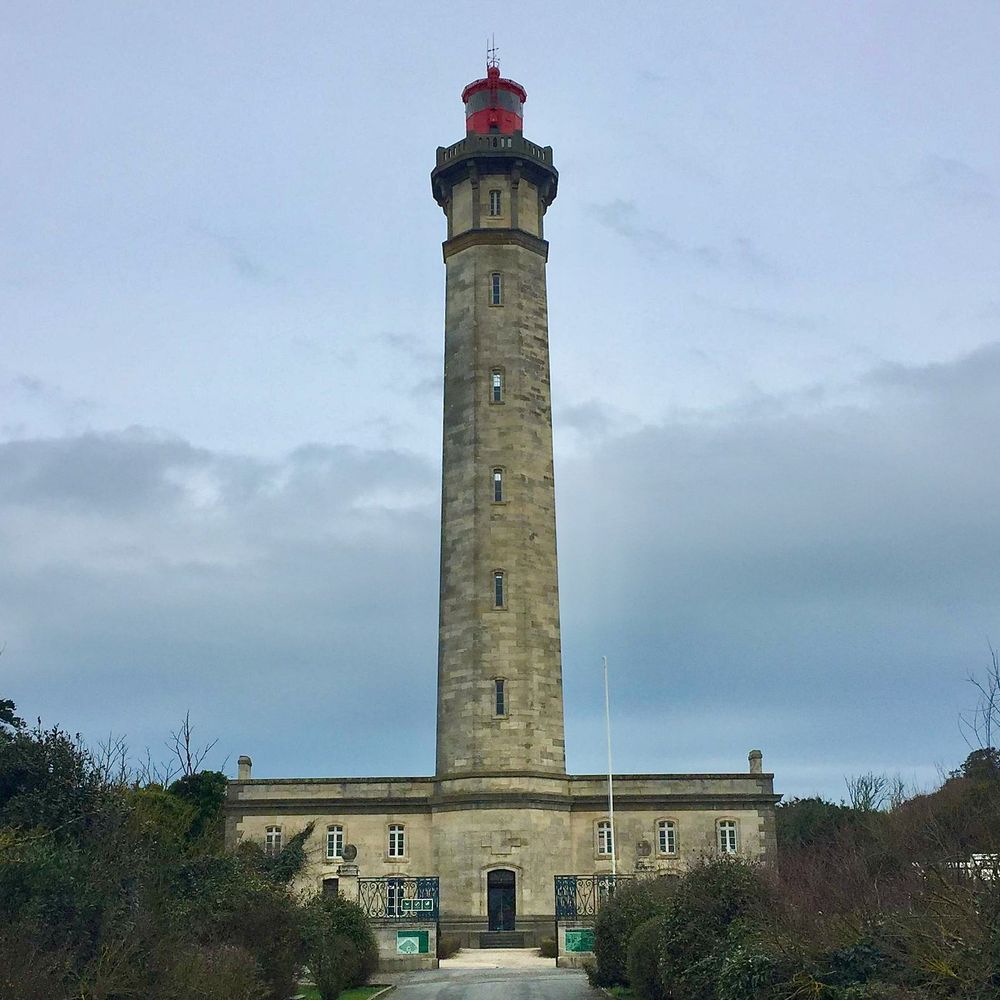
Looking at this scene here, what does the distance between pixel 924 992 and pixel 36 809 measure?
578 inches

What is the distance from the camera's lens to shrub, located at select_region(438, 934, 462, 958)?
35.8m

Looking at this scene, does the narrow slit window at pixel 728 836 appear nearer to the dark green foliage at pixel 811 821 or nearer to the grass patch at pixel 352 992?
the dark green foliage at pixel 811 821

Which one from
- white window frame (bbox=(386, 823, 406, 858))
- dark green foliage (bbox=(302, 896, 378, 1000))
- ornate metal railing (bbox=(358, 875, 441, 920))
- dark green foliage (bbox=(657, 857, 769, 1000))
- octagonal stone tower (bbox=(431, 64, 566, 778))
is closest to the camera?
dark green foliage (bbox=(657, 857, 769, 1000))

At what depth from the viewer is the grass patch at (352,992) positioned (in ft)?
82.6

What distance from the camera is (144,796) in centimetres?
3341

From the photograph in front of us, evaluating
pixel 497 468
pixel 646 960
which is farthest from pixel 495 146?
pixel 646 960

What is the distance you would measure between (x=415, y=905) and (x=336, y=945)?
1309 centimetres

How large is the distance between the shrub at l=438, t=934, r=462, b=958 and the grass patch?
25.1 feet

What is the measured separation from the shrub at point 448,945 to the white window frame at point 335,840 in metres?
5.30

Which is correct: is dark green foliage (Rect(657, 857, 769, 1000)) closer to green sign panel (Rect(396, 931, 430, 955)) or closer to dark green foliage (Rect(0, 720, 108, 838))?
dark green foliage (Rect(0, 720, 108, 838))

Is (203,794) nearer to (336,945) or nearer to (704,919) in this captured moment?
(336,945)

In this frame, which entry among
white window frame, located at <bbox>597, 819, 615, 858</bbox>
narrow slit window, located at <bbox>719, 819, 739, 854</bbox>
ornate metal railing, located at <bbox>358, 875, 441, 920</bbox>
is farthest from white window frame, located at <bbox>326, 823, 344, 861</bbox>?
narrow slit window, located at <bbox>719, 819, 739, 854</bbox>

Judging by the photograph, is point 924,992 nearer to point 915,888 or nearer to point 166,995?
point 915,888

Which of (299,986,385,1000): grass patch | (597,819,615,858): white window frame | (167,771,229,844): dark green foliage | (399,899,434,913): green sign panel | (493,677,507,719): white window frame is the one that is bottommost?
(299,986,385,1000): grass patch
